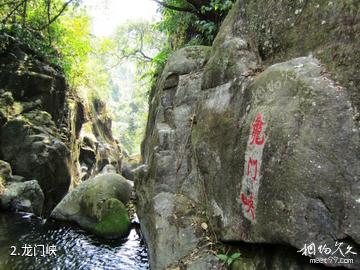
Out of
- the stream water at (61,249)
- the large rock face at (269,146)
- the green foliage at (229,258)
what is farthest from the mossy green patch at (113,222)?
the green foliage at (229,258)

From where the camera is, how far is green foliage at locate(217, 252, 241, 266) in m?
A: 4.99

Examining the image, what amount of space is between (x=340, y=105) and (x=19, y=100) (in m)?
12.8

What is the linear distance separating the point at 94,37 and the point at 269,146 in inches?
725

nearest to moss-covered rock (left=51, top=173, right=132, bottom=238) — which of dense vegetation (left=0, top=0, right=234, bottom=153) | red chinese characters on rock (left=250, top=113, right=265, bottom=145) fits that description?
dense vegetation (left=0, top=0, right=234, bottom=153)

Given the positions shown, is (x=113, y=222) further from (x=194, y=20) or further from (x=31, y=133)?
(x=194, y=20)

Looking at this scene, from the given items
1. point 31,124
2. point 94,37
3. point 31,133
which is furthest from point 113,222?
point 94,37

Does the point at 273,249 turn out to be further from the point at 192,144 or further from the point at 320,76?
the point at 192,144

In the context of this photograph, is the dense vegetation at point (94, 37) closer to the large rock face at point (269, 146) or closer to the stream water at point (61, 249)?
the large rock face at point (269, 146)

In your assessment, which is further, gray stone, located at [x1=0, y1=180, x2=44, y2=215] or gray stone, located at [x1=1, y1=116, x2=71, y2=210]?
gray stone, located at [x1=1, y1=116, x2=71, y2=210]

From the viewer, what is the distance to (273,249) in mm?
4496

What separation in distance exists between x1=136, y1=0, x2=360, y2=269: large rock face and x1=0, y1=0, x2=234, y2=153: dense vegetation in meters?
3.46

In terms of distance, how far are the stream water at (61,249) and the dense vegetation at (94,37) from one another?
579 cm

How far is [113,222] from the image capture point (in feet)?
29.7

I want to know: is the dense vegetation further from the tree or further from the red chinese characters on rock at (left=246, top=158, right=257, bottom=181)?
the red chinese characters on rock at (left=246, top=158, right=257, bottom=181)
